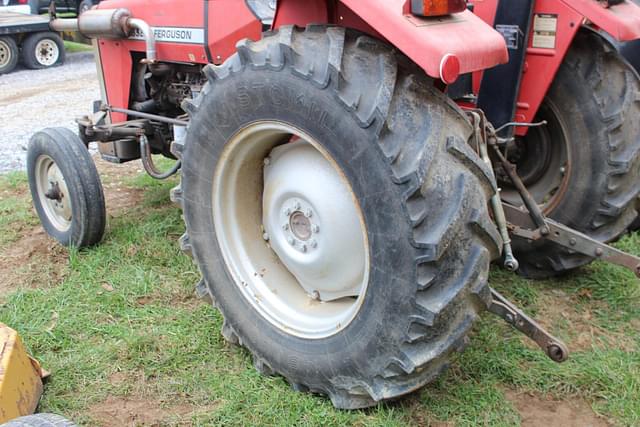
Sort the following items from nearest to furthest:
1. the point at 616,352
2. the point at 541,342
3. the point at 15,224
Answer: the point at 541,342, the point at 616,352, the point at 15,224

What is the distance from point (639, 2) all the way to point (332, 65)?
2836 mm

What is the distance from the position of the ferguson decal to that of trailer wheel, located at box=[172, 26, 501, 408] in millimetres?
951

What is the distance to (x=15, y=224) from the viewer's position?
413 centimetres

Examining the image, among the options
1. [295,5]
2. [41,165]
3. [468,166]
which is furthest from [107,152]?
[468,166]

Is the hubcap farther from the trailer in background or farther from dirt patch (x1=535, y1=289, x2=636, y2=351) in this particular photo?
the trailer in background

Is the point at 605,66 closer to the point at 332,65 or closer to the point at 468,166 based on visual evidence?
the point at 468,166

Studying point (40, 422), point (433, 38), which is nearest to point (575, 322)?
point (433, 38)

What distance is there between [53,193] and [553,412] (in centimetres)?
283

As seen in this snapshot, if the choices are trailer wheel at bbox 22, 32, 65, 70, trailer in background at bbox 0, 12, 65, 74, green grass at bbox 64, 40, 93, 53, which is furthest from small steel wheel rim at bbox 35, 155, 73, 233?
green grass at bbox 64, 40, 93, 53

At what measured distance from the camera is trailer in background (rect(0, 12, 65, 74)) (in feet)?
35.7

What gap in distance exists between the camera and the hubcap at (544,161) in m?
2.98

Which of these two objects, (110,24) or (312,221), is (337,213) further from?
(110,24)

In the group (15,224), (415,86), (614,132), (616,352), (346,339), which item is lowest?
(15,224)

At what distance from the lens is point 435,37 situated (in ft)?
5.99
